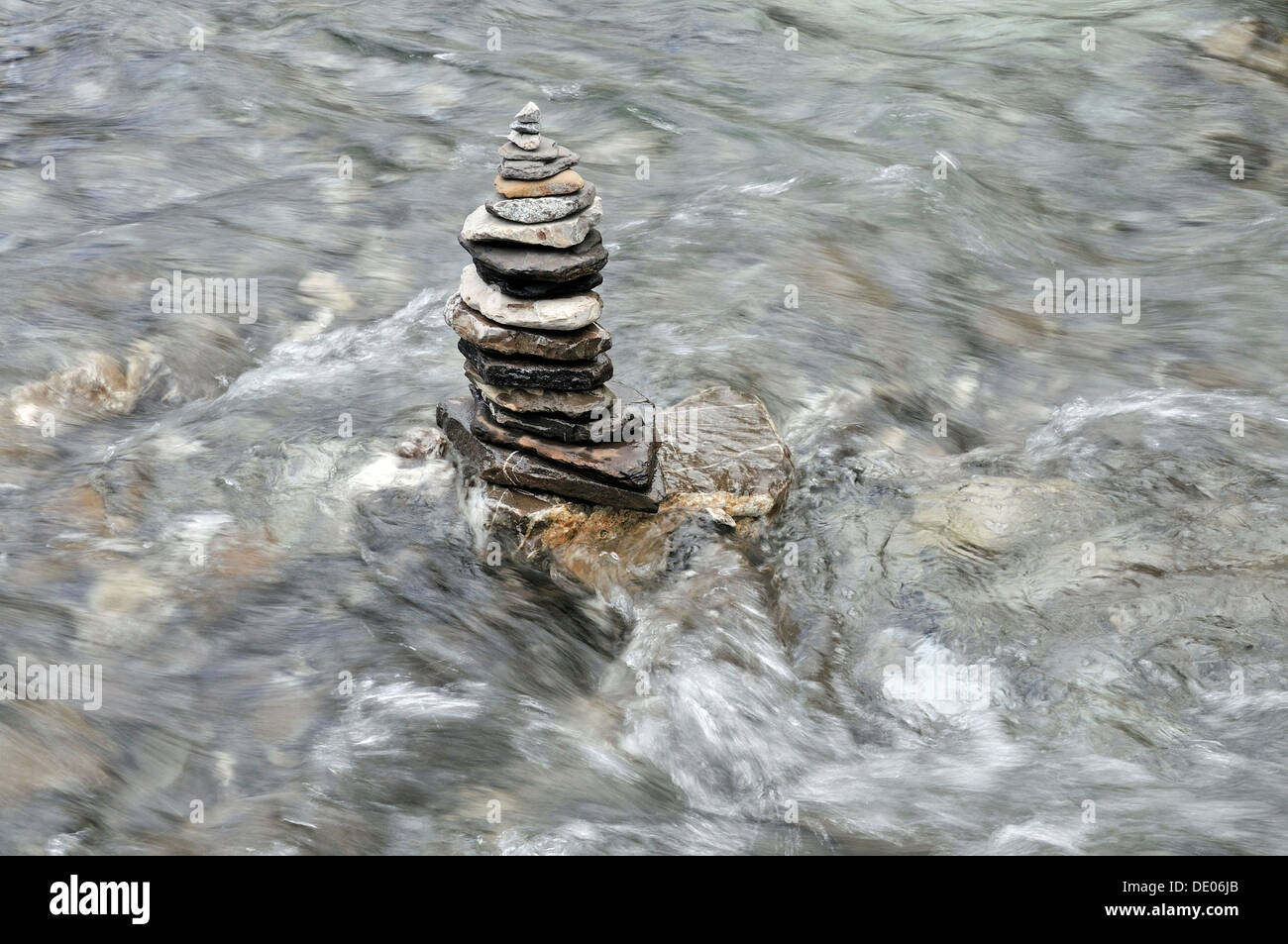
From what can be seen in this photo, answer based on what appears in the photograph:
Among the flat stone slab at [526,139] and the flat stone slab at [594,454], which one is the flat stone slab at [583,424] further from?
the flat stone slab at [526,139]

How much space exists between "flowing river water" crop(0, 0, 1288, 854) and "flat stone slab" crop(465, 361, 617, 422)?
2.83 ft

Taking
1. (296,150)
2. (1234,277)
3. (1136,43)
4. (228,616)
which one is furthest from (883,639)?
(1136,43)

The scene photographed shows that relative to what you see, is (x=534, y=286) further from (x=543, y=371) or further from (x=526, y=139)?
(x=526, y=139)

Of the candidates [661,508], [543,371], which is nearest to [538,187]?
[543,371]

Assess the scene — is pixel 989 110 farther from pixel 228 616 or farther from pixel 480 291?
pixel 228 616

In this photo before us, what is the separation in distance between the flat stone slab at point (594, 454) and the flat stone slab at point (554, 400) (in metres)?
0.19

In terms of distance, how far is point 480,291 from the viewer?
791 cm

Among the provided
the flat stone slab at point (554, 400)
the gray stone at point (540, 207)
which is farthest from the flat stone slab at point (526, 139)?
the flat stone slab at point (554, 400)

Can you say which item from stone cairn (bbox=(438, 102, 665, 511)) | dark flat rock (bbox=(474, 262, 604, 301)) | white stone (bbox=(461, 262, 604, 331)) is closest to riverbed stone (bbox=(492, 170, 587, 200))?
stone cairn (bbox=(438, 102, 665, 511))

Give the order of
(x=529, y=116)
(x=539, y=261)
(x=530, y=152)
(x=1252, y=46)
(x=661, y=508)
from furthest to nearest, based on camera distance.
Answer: (x=1252, y=46) → (x=661, y=508) → (x=539, y=261) → (x=530, y=152) → (x=529, y=116)

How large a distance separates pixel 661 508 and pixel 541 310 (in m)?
1.55

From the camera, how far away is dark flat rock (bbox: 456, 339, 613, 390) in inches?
312

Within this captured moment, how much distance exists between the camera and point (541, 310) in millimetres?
7723

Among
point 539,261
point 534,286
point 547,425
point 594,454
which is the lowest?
point 594,454
